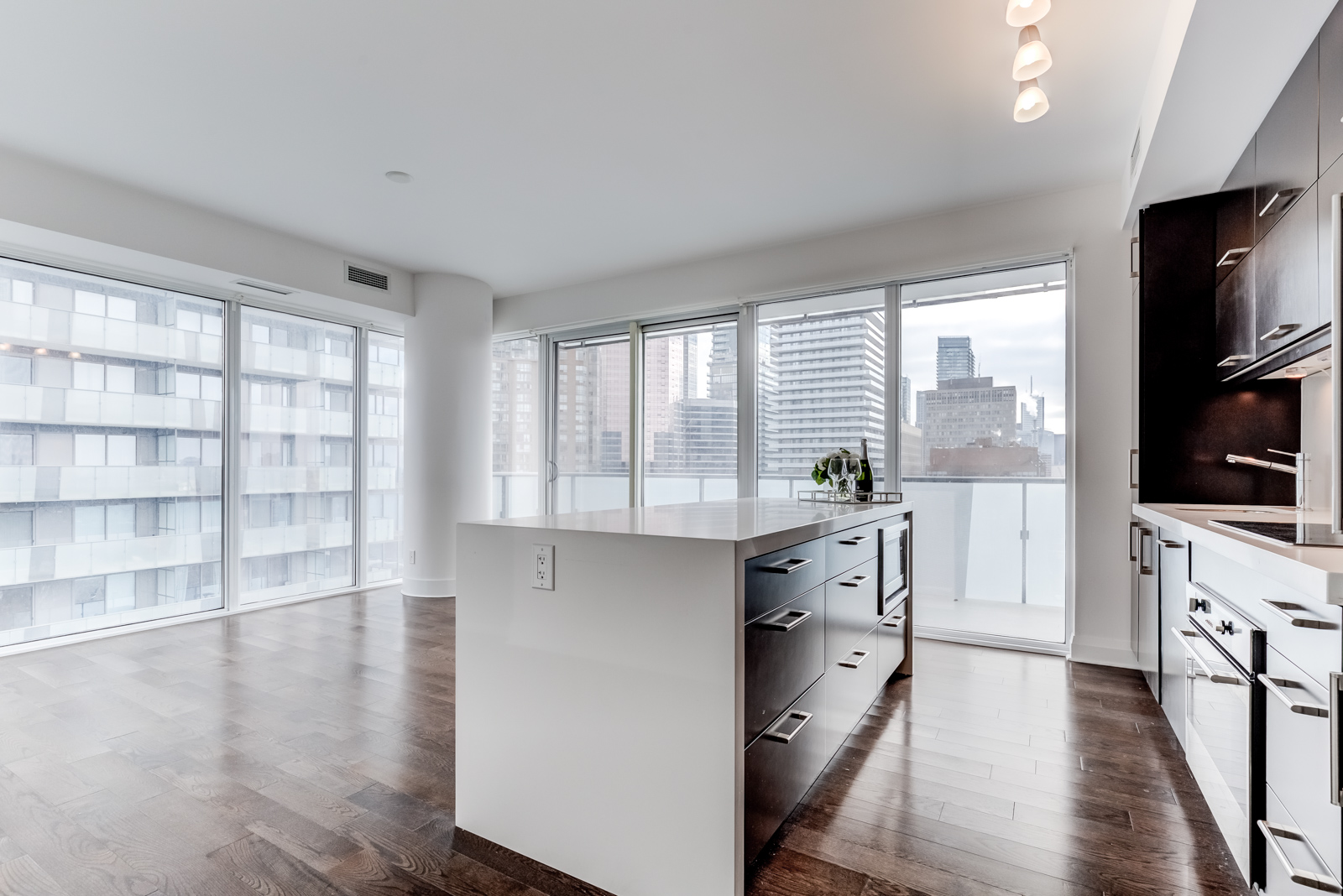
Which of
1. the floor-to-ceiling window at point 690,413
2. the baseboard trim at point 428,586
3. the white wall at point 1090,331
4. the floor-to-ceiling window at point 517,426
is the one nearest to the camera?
the white wall at point 1090,331

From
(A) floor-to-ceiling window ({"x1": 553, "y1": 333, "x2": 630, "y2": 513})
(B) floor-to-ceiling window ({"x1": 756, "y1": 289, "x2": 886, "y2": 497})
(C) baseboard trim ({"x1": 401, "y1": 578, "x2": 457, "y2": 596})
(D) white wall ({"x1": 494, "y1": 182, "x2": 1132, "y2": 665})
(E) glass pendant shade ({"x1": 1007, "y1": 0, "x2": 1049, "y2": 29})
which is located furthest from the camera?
(A) floor-to-ceiling window ({"x1": 553, "y1": 333, "x2": 630, "y2": 513})

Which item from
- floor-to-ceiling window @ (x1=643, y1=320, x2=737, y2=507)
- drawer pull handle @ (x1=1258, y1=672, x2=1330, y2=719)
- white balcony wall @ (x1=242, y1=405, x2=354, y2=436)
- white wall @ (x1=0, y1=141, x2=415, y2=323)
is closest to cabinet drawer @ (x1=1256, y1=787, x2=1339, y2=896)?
drawer pull handle @ (x1=1258, y1=672, x2=1330, y2=719)

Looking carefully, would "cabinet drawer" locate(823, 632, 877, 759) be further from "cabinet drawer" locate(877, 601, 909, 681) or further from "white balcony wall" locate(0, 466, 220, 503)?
"white balcony wall" locate(0, 466, 220, 503)

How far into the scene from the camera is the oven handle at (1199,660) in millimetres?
1609

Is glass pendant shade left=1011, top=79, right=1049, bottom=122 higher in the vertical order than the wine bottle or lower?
higher

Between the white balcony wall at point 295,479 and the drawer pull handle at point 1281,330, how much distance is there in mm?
5813

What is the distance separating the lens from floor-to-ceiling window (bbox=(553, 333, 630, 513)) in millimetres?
5605

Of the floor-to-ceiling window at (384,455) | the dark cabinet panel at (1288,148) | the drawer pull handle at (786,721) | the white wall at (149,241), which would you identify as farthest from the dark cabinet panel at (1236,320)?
the floor-to-ceiling window at (384,455)

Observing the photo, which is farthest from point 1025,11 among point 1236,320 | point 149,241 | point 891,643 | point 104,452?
point 104,452

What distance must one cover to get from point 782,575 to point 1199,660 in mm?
1256

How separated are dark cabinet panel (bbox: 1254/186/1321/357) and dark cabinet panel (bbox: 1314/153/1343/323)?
0.10 ft

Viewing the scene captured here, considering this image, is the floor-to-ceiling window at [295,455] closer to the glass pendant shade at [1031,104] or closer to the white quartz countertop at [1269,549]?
the glass pendant shade at [1031,104]

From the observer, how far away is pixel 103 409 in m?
4.11

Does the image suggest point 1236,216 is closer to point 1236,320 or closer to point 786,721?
point 1236,320
